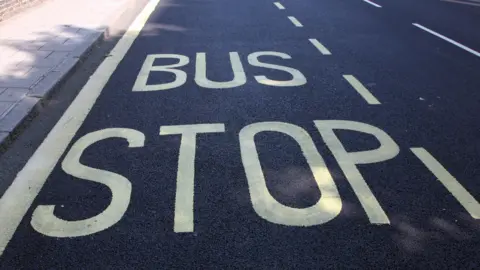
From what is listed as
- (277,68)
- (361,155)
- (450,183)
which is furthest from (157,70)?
(450,183)

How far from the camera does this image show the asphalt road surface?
300 cm

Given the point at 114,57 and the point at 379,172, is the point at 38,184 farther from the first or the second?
the point at 114,57

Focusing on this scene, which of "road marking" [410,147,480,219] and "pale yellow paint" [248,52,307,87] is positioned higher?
"road marking" [410,147,480,219]

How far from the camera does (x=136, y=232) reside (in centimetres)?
315

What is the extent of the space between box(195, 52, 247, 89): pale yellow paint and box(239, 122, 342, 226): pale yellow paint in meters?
1.60

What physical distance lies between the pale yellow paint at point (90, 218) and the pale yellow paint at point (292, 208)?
1.02 metres

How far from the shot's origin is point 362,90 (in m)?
5.95

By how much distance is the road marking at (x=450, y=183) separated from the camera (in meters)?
3.43

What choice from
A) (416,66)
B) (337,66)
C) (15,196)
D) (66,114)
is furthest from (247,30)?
(15,196)

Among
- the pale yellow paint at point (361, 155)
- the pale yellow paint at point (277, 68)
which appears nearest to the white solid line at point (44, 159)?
the pale yellow paint at point (277, 68)

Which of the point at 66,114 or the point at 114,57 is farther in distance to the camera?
the point at 114,57

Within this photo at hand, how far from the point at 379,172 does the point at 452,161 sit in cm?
78

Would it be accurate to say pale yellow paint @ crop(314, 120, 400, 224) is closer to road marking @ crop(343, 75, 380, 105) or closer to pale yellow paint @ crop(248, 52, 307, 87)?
road marking @ crop(343, 75, 380, 105)

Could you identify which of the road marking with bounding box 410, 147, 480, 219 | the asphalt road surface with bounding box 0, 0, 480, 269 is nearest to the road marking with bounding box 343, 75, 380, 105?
the asphalt road surface with bounding box 0, 0, 480, 269
